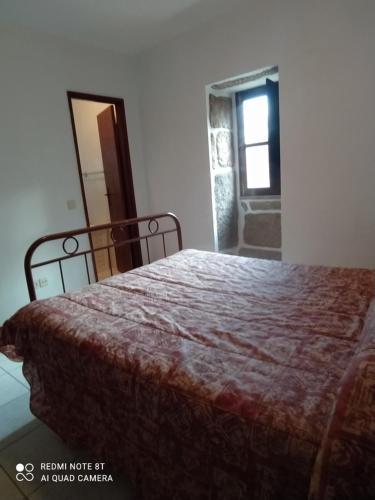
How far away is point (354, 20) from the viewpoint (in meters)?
1.99

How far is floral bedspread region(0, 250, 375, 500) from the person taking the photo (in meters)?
0.66

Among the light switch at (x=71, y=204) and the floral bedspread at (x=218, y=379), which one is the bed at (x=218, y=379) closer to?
the floral bedspread at (x=218, y=379)

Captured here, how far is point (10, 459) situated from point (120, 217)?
2.55 metres

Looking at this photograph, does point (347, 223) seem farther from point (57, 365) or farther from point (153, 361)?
point (57, 365)

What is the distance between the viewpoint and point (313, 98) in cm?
224

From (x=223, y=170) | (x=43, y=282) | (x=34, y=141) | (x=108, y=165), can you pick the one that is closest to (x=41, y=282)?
(x=43, y=282)

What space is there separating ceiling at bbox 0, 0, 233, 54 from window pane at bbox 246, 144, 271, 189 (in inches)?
45.4

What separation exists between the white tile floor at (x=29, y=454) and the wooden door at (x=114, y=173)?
192 cm

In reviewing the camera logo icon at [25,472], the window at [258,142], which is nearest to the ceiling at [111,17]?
the window at [258,142]

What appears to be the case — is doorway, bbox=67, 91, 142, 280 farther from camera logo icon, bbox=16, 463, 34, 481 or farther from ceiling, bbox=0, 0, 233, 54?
camera logo icon, bbox=16, 463, 34, 481

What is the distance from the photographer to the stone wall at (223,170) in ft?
9.62

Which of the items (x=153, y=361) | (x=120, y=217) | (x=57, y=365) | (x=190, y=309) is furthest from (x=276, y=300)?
(x=120, y=217)

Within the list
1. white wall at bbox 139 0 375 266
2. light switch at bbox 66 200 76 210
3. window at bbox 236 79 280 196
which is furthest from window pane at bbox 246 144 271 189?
light switch at bbox 66 200 76 210

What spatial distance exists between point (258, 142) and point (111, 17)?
1605mm
